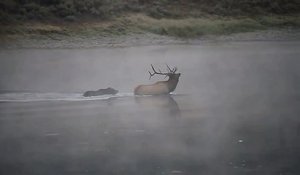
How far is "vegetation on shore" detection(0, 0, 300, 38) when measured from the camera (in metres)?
12.5

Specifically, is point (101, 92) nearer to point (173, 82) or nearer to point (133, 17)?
point (173, 82)

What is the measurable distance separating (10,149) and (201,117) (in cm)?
254

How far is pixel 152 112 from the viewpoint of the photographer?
7883mm

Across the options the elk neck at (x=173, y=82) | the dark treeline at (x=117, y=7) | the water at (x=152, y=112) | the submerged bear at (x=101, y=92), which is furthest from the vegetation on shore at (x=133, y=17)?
the elk neck at (x=173, y=82)

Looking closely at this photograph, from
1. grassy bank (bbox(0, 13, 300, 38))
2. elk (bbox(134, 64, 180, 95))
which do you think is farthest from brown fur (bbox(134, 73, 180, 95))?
grassy bank (bbox(0, 13, 300, 38))

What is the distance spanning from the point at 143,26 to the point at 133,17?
386mm

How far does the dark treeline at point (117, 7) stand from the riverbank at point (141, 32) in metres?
0.20

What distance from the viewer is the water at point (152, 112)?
6.04 metres

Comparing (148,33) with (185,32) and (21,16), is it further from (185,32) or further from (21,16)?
(21,16)

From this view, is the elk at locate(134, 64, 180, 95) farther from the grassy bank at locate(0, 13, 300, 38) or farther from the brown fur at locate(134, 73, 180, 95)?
the grassy bank at locate(0, 13, 300, 38)

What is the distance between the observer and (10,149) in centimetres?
656

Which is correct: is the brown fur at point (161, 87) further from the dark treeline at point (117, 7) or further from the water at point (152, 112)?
the dark treeline at point (117, 7)

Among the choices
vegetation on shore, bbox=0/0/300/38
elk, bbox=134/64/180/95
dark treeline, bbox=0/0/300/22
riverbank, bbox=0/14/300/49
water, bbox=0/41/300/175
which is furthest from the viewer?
dark treeline, bbox=0/0/300/22

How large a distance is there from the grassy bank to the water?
788mm
